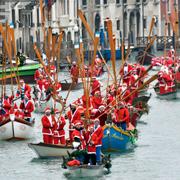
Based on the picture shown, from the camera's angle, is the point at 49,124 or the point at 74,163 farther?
the point at 49,124

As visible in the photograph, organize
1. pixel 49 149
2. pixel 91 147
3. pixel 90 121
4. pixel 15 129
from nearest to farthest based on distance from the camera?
pixel 91 147
pixel 90 121
pixel 49 149
pixel 15 129

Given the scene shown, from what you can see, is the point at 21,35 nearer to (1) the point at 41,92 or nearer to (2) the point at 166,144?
(1) the point at 41,92

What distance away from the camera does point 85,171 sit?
1711 inches

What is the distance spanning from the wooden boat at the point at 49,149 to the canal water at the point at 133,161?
0.85 feet

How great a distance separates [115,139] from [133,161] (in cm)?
114

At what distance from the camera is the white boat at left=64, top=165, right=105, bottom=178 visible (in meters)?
43.4

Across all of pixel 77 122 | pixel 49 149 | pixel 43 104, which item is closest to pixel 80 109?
pixel 77 122

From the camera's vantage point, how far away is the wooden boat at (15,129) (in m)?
53.5

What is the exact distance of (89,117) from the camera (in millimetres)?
47781

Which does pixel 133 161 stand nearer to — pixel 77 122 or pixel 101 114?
pixel 101 114

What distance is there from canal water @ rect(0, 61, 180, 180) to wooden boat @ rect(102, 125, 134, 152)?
1.12 feet

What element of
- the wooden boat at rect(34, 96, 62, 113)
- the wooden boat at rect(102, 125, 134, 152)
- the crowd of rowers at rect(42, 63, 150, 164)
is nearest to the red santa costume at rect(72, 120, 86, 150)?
the crowd of rowers at rect(42, 63, 150, 164)

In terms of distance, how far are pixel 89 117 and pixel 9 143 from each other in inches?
293

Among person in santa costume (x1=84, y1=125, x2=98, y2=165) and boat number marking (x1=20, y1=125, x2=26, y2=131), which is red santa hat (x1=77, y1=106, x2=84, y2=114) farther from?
person in santa costume (x1=84, y1=125, x2=98, y2=165)
